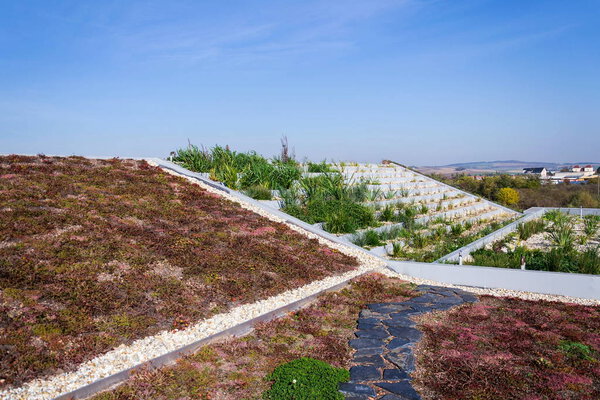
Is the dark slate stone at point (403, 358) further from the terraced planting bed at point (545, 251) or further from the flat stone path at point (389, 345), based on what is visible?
the terraced planting bed at point (545, 251)

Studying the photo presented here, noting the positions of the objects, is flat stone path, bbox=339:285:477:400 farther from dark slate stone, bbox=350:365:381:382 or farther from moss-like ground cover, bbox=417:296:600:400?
moss-like ground cover, bbox=417:296:600:400

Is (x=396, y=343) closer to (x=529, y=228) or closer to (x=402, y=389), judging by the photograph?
(x=402, y=389)

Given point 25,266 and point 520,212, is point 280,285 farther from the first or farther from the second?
point 520,212

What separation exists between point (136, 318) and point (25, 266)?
1695mm

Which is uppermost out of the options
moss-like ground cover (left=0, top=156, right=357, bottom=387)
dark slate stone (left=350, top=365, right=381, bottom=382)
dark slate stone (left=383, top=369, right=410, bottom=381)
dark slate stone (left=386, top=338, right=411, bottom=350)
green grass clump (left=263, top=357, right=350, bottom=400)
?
moss-like ground cover (left=0, top=156, right=357, bottom=387)

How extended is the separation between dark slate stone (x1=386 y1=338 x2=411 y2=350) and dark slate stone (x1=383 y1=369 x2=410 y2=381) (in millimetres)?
562

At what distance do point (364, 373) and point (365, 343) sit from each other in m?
0.75

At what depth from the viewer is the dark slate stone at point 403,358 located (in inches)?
176

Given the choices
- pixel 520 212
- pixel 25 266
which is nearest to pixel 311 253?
pixel 25 266

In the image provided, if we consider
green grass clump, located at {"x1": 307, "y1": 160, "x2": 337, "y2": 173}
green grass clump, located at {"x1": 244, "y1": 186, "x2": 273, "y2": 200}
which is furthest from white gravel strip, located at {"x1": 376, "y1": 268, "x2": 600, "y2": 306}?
green grass clump, located at {"x1": 307, "y1": 160, "x2": 337, "y2": 173}

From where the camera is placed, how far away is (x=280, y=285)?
6621 mm

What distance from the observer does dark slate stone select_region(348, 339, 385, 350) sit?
497 centimetres

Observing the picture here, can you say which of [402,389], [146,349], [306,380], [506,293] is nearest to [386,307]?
[506,293]

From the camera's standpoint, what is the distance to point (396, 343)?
507 cm
